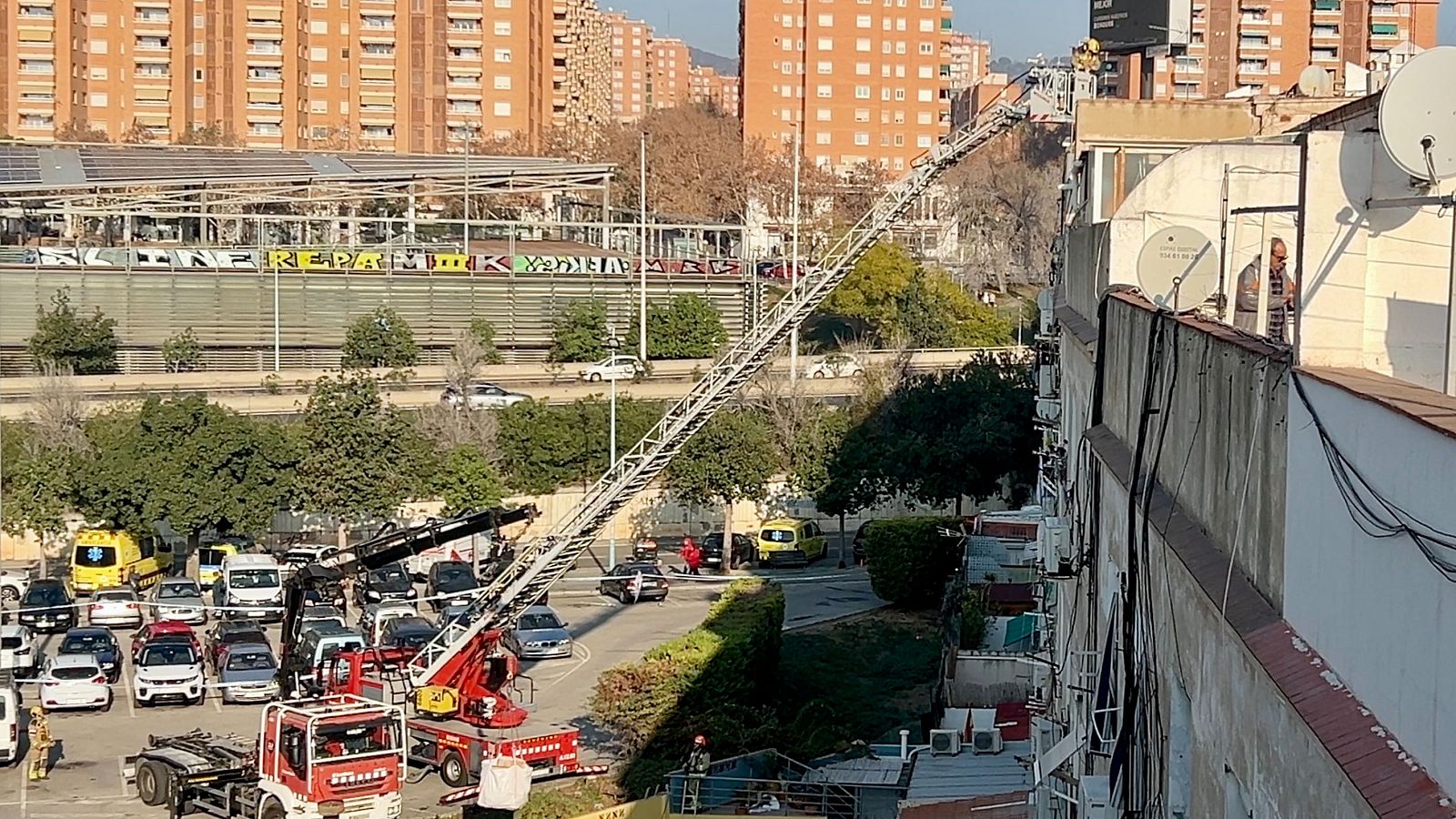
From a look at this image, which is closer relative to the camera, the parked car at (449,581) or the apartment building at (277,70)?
the parked car at (449,581)

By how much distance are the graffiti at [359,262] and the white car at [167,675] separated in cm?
3094

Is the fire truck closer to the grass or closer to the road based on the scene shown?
the road

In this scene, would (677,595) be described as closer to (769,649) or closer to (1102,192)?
(769,649)

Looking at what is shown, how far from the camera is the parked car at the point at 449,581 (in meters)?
38.5

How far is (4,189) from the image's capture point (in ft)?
180

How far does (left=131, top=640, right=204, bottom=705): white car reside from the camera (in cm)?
2928

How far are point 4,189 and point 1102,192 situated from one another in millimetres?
43804

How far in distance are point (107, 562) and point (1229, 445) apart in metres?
36.3

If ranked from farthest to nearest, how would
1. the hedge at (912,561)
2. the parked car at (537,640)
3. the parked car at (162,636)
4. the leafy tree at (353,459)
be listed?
the leafy tree at (353,459) < the hedge at (912,561) < the parked car at (537,640) < the parked car at (162,636)

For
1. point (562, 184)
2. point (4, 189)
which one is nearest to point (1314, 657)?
point (4, 189)

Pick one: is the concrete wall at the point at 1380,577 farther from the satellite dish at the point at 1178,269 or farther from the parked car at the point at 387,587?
the parked car at the point at 387,587

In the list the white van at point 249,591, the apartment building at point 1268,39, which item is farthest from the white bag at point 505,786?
the apartment building at point 1268,39

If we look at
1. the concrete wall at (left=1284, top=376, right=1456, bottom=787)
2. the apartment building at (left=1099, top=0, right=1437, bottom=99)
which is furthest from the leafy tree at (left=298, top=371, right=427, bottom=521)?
the apartment building at (left=1099, top=0, right=1437, bottom=99)

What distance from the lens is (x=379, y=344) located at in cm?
5916
